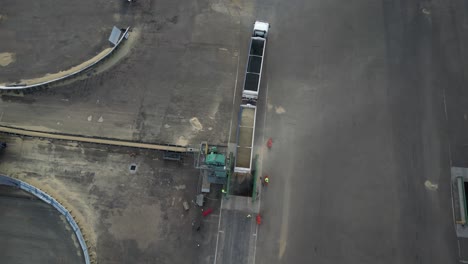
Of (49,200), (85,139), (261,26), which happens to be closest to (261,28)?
(261,26)

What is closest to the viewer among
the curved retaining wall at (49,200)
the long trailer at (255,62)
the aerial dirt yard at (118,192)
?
the curved retaining wall at (49,200)

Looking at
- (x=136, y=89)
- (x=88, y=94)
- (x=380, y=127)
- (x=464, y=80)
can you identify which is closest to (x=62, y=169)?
(x=88, y=94)

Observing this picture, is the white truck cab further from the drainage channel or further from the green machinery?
the drainage channel

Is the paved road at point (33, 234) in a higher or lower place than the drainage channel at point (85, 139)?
lower

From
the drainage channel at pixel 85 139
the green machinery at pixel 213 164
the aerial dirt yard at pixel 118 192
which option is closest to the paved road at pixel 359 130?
the green machinery at pixel 213 164

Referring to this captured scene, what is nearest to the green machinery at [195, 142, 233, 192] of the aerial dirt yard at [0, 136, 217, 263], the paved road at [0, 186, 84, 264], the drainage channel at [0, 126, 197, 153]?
the aerial dirt yard at [0, 136, 217, 263]

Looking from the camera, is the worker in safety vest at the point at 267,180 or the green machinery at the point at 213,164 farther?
the worker in safety vest at the point at 267,180

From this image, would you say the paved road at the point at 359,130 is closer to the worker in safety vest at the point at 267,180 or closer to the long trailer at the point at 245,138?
the worker in safety vest at the point at 267,180
